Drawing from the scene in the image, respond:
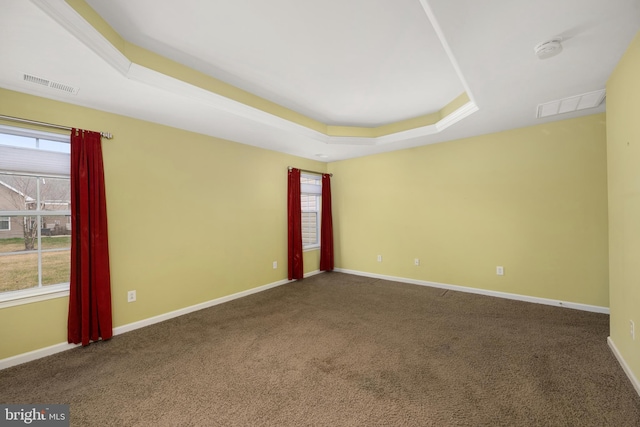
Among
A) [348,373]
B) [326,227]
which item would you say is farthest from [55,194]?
[326,227]

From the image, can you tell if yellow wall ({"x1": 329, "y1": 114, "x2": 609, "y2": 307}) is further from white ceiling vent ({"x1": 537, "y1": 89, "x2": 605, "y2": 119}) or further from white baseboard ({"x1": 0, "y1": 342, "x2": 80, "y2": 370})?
white baseboard ({"x1": 0, "y1": 342, "x2": 80, "y2": 370})

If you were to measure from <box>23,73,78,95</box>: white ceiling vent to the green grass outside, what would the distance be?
4.44 ft

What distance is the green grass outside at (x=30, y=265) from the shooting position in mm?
2238

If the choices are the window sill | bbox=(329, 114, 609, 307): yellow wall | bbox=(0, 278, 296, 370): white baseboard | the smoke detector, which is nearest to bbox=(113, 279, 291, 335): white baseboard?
bbox=(0, 278, 296, 370): white baseboard

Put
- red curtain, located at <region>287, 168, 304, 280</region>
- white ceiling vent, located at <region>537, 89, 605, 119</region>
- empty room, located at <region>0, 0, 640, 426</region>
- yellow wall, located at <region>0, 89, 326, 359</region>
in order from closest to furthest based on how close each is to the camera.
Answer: empty room, located at <region>0, 0, 640, 426</region> → yellow wall, located at <region>0, 89, 326, 359</region> → white ceiling vent, located at <region>537, 89, 605, 119</region> → red curtain, located at <region>287, 168, 304, 280</region>

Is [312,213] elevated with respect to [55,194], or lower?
lower

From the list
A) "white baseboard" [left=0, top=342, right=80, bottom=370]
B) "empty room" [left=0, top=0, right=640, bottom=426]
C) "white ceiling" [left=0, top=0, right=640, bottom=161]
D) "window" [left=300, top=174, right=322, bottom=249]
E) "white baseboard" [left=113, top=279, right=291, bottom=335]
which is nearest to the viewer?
"white ceiling" [left=0, top=0, right=640, bottom=161]

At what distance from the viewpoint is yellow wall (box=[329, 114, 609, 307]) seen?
123 inches

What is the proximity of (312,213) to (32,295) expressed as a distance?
4000 mm

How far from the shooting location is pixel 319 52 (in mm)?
2240

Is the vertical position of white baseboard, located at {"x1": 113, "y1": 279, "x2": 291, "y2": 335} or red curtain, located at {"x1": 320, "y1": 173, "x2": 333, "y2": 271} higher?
red curtain, located at {"x1": 320, "y1": 173, "x2": 333, "y2": 271}

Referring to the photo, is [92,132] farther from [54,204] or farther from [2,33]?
[2,33]

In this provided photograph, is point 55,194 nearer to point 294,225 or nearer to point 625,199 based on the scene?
point 294,225

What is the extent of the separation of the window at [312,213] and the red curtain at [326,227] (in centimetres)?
14
